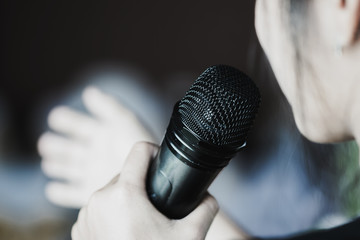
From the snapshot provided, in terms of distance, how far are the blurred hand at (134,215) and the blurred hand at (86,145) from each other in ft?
0.92

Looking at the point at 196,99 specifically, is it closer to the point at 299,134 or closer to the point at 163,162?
the point at 163,162

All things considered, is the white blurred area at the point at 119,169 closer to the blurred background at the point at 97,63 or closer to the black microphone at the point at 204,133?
the blurred background at the point at 97,63

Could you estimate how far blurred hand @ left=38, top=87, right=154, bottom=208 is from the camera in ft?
2.62

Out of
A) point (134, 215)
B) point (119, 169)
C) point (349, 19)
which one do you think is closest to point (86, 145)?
point (119, 169)

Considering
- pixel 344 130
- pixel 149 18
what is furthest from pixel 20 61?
pixel 344 130

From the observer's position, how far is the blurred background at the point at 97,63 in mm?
758

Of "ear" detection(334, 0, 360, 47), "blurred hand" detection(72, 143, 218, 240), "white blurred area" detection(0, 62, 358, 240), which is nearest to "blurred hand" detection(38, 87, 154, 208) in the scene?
"white blurred area" detection(0, 62, 358, 240)

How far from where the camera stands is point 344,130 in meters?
0.75

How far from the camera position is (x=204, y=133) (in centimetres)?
46

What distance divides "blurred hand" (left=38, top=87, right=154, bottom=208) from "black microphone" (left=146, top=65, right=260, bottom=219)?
0.32m

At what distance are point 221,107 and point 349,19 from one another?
0.92ft

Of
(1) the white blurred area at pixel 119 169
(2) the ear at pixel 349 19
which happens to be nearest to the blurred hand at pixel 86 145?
(1) the white blurred area at pixel 119 169

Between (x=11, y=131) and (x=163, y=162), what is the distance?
0.42 m

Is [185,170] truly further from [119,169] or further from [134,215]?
[119,169]
